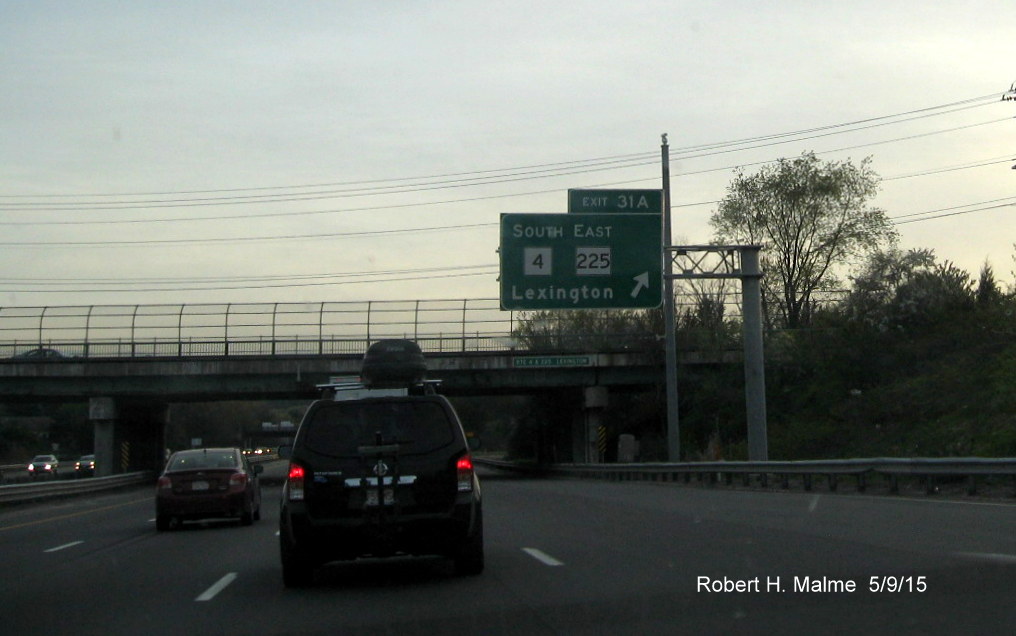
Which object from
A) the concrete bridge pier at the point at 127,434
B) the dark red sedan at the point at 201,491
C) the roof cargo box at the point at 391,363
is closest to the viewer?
the roof cargo box at the point at 391,363

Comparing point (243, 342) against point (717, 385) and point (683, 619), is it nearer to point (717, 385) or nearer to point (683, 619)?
point (717, 385)

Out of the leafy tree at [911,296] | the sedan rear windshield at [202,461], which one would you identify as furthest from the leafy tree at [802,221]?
the sedan rear windshield at [202,461]

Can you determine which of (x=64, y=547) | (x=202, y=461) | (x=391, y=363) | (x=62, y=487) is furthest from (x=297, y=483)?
Answer: (x=62, y=487)

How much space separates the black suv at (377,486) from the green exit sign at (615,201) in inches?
899

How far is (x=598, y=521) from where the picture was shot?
20.4m

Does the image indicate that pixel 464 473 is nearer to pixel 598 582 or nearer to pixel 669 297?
pixel 598 582

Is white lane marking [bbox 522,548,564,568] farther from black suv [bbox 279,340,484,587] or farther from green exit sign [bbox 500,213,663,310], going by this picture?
green exit sign [bbox 500,213,663,310]

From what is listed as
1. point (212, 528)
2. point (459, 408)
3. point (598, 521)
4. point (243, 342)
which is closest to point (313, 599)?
point (598, 521)

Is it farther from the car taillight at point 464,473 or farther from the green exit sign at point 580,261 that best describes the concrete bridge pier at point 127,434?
the car taillight at point 464,473

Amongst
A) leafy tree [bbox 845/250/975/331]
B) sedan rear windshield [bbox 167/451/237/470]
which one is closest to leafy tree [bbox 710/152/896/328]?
leafy tree [bbox 845/250/975/331]

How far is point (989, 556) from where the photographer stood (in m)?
12.5

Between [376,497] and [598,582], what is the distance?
2.34m

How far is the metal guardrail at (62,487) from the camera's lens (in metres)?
36.6

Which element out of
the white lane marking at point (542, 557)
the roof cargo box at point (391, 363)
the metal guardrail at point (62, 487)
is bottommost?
the metal guardrail at point (62, 487)
